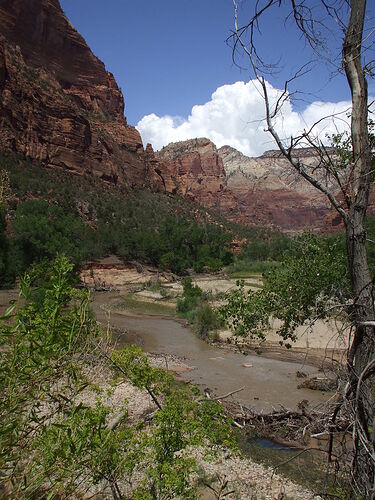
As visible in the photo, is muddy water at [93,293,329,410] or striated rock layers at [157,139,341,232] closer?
muddy water at [93,293,329,410]

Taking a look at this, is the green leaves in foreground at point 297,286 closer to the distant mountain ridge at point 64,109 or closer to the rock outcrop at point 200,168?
the distant mountain ridge at point 64,109

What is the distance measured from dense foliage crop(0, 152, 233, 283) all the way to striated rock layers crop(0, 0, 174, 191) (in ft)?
15.4

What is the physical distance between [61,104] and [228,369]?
67.5m

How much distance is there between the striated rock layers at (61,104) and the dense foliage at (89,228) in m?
4.69

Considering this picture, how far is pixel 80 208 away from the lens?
58.4 meters

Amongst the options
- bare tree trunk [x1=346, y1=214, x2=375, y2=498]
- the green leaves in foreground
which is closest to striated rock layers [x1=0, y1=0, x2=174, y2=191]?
the green leaves in foreground

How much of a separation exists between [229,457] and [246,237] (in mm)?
81049

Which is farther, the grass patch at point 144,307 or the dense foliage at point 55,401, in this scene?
the grass patch at point 144,307

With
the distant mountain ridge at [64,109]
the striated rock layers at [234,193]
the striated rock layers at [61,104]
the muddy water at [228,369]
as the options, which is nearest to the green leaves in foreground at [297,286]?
the muddy water at [228,369]

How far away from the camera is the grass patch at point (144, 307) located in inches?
1123

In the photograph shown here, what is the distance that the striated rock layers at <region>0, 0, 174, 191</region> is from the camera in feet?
203

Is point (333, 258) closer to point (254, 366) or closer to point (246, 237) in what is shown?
point (254, 366)

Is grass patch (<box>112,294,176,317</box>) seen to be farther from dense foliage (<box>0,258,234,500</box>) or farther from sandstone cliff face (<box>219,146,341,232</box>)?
sandstone cliff face (<box>219,146,341,232</box>)

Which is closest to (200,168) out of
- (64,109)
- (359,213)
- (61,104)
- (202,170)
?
(202,170)
